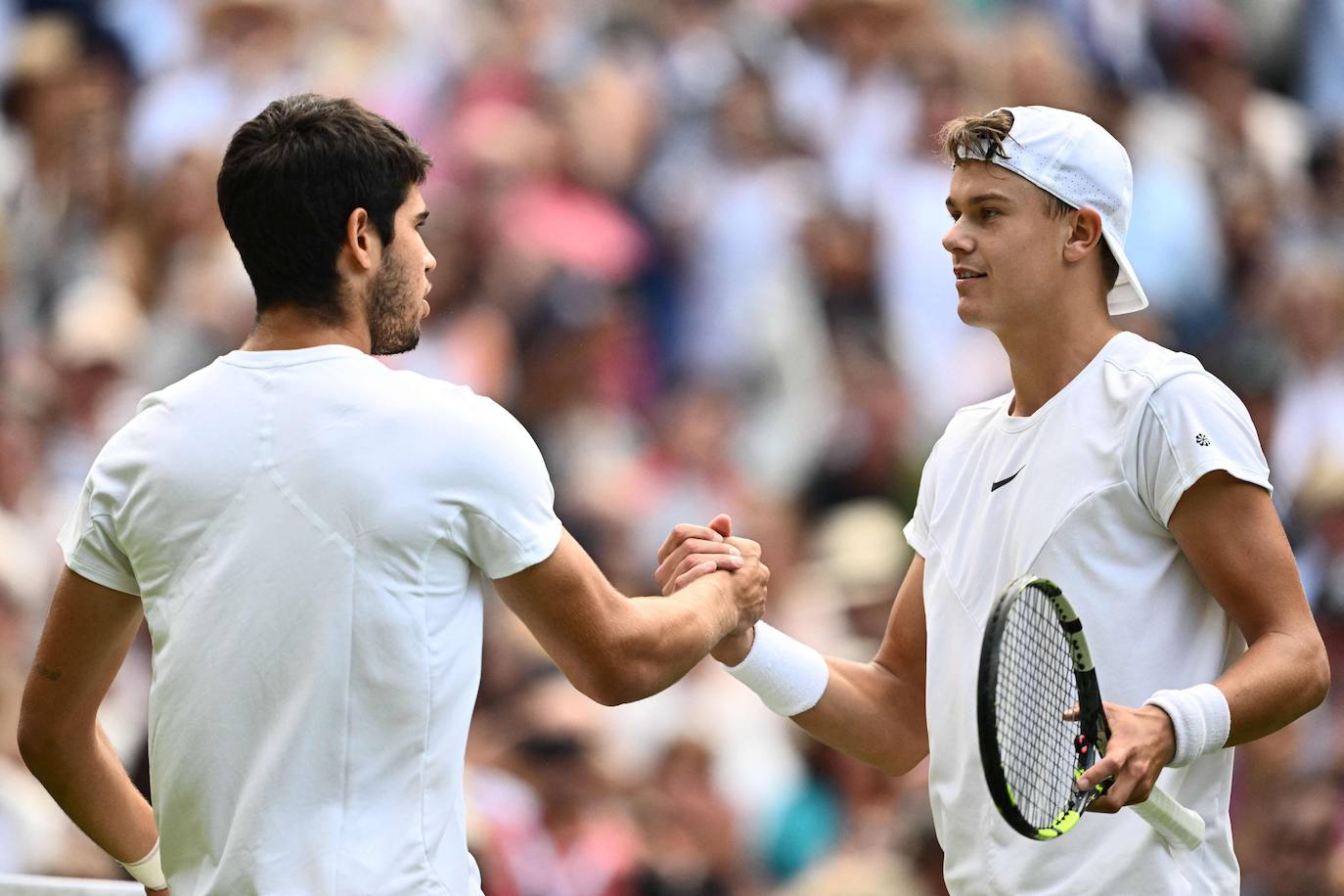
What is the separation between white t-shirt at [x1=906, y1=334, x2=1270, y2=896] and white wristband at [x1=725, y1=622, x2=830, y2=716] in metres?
0.33

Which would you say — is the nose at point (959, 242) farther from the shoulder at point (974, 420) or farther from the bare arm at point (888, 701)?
the bare arm at point (888, 701)

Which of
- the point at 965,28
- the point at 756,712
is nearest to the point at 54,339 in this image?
the point at 756,712

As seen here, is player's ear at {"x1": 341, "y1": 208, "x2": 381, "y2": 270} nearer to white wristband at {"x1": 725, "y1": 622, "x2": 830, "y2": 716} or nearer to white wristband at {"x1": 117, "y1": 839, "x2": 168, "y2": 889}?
white wristband at {"x1": 117, "y1": 839, "x2": 168, "y2": 889}

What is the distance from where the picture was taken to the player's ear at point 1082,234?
9.99ft

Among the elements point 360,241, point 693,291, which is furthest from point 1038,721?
point 693,291

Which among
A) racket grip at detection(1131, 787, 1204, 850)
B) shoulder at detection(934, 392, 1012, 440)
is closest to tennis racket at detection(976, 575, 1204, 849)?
racket grip at detection(1131, 787, 1204, 850)

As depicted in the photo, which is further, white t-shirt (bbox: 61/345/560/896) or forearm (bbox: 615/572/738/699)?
forearm (bbox: 615/572/738/699)

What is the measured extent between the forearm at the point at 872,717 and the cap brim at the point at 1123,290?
82cm

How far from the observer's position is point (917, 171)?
7.71m

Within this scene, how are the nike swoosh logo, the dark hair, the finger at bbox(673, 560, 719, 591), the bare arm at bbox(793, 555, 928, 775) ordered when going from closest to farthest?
the dark hair
the nike swoosh logo
the finger at bbox(673, 560, 719, 591)
the bare arm at bbox(793, 555, 928, 775)

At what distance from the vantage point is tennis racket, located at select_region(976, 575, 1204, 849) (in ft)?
8.29

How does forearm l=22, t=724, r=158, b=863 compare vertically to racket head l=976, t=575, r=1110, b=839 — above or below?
below

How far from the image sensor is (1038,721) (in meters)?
2.83

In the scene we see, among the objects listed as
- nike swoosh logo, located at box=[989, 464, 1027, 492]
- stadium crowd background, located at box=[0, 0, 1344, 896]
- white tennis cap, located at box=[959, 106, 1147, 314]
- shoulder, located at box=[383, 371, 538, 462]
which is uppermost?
white tennis cap, located at box=[959, 106, 1147, 314]
